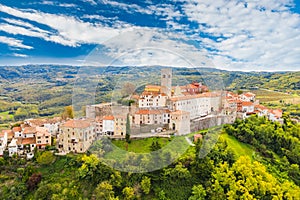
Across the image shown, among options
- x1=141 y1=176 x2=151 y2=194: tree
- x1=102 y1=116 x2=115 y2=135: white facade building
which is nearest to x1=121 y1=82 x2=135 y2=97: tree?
x1=102 y1=116 x2=115 y2=135: white facade building

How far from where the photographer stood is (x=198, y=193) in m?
13.2

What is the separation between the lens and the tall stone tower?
21594 mm

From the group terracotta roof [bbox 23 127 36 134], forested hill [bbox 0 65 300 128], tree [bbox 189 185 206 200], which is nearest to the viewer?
tree [bbox 189 185 206 200]

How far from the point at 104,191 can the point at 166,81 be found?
41.4ft

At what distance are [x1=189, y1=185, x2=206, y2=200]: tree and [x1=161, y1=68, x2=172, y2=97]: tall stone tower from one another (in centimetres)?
1026

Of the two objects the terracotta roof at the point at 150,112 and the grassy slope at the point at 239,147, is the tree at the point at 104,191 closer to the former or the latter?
the terracotta roof at the point at 150,112

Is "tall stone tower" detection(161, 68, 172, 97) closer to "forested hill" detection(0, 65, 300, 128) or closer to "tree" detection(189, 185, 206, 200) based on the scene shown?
"forested hill" detection(0, 65, 300, 128)

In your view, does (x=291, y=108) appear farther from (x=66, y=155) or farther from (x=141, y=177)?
(x=66, y=155)

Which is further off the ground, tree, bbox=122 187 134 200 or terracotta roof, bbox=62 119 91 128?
terracotta roof, bbox=62 119 91 128

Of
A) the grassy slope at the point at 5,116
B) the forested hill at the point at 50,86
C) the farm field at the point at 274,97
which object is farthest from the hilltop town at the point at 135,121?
the farm field at the point at 274,97

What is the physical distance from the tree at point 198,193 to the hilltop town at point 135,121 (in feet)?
16.2

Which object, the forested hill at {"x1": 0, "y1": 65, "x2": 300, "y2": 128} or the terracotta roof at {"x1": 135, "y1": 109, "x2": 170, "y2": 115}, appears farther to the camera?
the forested hill at {"x1": 0, "y1": 65, "x2": 300, "y2": 128}

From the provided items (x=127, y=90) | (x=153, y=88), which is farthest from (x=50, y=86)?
(x=153, y=88)

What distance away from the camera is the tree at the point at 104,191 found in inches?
495
